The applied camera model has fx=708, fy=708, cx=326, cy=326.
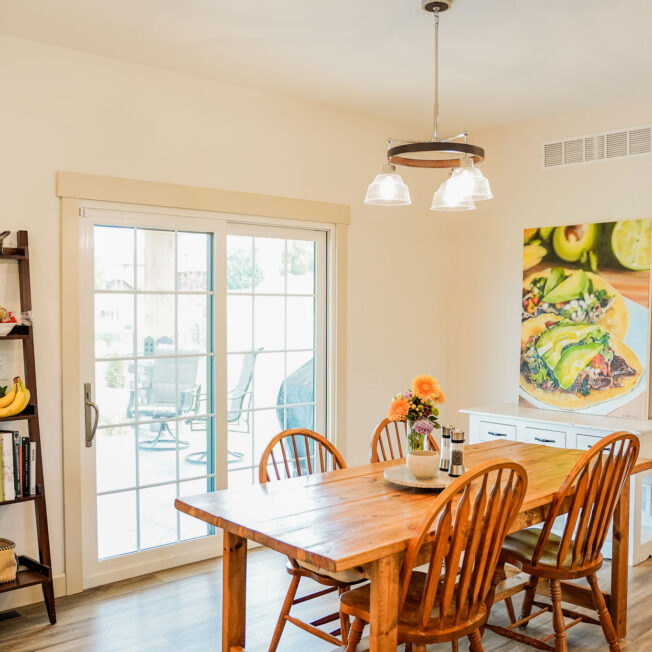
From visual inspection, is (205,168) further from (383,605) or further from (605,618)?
(605,618)

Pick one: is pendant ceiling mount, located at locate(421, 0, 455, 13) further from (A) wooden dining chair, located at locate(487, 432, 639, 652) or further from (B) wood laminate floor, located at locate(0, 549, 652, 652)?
(B) wood laminate floor, located at locate(0, 549, 652, 652)

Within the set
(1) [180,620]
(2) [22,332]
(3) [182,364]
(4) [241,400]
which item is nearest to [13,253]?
(2) [22,332]

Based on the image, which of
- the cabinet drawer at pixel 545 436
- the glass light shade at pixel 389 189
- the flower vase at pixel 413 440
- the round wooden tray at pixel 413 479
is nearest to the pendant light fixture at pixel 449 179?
the glass light shade at pixel 389 189

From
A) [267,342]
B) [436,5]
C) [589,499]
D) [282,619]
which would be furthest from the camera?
[267,342]

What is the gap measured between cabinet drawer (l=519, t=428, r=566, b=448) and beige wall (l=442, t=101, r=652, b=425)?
628 millimetres

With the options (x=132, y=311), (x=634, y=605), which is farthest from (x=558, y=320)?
(x=132, y=311)

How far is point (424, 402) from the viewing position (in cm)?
268

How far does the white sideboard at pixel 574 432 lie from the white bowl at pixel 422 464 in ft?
5.49

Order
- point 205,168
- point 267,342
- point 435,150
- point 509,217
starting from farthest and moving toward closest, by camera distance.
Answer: point 509,217 < point 267,342 < point 205,168 < point 435,150

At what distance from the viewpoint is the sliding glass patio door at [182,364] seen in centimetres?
363

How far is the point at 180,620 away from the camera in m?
3.18

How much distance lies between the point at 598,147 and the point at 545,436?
72.4 inches

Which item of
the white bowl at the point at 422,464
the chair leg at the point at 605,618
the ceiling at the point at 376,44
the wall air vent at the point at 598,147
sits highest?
the ceiling at the point at 376,44

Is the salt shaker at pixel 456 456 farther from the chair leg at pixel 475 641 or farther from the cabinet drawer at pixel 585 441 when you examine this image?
the cabinet drawer at pixel 585 441
